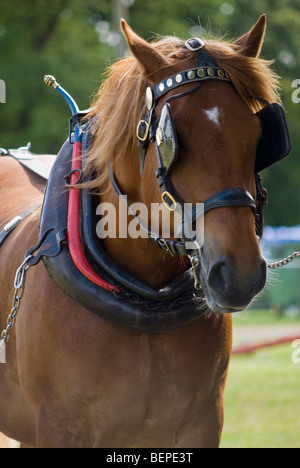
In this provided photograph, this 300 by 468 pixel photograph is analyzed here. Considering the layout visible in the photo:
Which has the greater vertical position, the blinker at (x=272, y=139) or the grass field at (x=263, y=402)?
the blinker at (x=272, y=139)

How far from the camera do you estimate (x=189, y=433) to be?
2883 mm

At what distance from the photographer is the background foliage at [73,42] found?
17.7 meters

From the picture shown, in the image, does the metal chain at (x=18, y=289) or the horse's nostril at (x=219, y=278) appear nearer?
the horse's nostril at (x=219, y=278)

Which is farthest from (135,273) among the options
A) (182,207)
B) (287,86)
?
(287,86)

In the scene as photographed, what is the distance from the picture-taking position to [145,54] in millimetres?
2574

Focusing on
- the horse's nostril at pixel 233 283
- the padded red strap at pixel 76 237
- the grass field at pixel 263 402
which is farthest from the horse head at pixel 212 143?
the grass field at pixel 263 402

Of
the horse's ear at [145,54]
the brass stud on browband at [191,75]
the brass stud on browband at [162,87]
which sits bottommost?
the brass stud on browband at [162,87]

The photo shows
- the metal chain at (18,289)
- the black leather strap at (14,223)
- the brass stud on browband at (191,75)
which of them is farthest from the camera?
the black leather strap at (14,223)

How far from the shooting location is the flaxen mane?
2.57 meters

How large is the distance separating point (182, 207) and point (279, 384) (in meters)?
5.68

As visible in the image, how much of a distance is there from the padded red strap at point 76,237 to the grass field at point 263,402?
123 inches

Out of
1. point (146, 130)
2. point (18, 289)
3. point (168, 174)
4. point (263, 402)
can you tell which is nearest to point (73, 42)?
point (263, 402)

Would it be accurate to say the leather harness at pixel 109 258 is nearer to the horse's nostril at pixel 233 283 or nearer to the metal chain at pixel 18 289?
the metal chain at pixel 18 289

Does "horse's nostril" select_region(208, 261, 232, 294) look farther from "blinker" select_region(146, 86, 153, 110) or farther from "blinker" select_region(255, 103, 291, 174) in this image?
"blinker" select_region(146, 86, 153, 110)
